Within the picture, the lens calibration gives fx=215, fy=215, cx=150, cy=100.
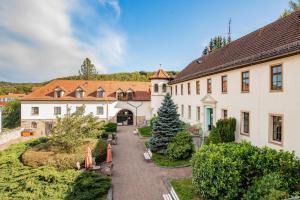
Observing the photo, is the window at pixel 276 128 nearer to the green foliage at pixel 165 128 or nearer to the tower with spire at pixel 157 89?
the green foliage at pixel 165 128

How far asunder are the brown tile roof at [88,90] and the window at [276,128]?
2640 centimetres

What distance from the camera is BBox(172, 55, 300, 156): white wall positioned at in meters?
10.6

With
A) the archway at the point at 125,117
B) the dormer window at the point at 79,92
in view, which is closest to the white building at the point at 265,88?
the archway at the point at 125,117

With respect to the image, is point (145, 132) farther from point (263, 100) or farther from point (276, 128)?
point (276, 128)

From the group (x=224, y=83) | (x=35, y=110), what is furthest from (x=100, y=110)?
(x=224, y=83)

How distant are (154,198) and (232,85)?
33.5 feet

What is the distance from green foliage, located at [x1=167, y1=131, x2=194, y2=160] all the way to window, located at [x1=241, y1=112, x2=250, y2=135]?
385 cm

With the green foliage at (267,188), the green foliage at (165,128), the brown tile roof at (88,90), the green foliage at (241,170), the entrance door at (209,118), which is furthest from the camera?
the brown tile roof at (88,90)

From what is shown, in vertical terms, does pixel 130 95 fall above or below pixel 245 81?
below

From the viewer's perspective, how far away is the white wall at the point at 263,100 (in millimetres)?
10586

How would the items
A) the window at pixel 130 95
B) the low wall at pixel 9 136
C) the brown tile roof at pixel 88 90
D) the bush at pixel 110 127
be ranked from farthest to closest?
the window at pixel 130 95 → the brown tile roof at pixel 88 90 → the bush at pixel 110 127 → the low wall at pixel 9 136

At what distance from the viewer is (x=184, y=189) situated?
34.5 ft

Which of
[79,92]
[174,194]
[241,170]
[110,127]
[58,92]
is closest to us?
[241,170]

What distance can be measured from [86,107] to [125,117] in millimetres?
6906
